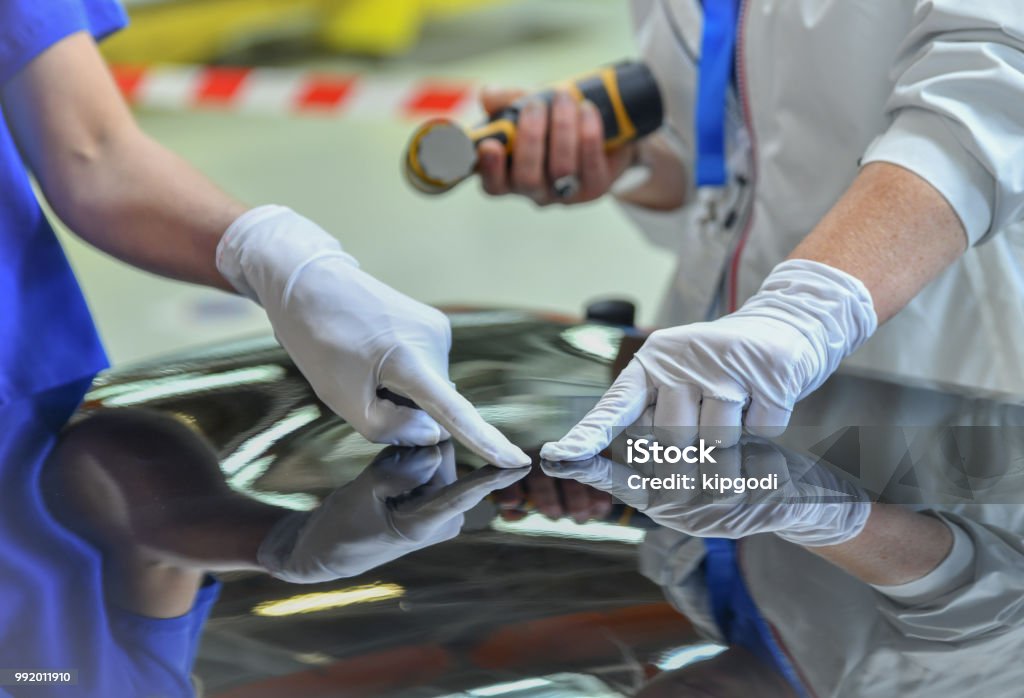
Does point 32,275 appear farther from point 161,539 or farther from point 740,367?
point 740,367

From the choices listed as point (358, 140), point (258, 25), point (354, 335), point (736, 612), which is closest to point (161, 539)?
point (354, 335)

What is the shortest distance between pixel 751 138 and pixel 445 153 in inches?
14.1

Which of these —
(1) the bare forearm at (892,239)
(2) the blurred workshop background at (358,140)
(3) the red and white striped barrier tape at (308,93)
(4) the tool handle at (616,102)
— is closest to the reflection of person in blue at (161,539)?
(1) the bare forearm at (892,239)

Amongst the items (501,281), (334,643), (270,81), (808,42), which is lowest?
(501,281)

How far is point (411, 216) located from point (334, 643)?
3245 mm

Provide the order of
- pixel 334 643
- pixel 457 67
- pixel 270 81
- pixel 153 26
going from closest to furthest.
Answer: pixel 334 643, pixel 270 81, pixel 153 26, pixel 457 67

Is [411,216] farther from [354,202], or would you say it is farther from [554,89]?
[554,89]

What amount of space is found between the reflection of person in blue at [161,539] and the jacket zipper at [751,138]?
1.86 ft

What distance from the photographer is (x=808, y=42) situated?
1.22 metres

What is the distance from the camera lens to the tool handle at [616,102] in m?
1.47

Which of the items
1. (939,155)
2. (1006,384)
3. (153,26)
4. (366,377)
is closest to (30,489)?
(366,377)

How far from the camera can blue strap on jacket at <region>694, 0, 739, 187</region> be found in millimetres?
1354

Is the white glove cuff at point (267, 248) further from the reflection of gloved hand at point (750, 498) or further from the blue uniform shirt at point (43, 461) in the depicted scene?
the reflection of gloved hand at point (750, 498)

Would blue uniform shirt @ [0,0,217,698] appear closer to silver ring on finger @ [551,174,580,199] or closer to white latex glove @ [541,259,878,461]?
white latex glove @ [541,259,878,461]
